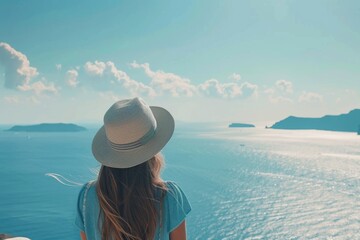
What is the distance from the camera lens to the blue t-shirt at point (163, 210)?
1.24 meters

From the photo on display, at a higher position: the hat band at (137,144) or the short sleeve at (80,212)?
the hat band at (137,144)

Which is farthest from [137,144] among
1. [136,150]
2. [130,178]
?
[130,178]

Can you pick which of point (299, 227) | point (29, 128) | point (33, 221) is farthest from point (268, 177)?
point (29, 128)

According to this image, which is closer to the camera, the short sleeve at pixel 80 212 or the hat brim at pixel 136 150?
the hat brim at pixel 136 150

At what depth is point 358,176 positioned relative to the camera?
149ft

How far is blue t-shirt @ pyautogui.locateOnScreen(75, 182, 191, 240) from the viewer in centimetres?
124

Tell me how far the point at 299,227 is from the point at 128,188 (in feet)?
102

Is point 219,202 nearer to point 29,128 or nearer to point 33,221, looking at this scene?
point 33,221

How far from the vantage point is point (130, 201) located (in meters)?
1.23

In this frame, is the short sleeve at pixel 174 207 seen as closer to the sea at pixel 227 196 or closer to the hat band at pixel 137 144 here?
the hat band at pixel 137 144

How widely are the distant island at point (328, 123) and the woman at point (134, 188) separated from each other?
477 ft

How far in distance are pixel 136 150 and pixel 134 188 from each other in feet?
0.55

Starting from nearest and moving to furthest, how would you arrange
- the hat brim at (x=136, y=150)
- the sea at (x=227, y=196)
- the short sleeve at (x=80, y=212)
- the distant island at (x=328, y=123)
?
1. the hat brim at (x=136, y=150)
2. the short sleeve at (x=80, y=212)
3. the sea at (x=227, y=196)
4. the distant island at (x=328, y=123)

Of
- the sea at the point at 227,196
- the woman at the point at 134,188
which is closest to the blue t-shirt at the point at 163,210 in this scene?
the woman at the point at 134,188
